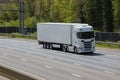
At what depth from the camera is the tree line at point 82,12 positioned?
3812 inches

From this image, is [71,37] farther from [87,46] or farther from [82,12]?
[82,12]

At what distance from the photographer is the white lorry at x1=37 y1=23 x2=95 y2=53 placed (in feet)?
138

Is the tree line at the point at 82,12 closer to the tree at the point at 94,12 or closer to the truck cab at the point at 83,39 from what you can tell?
the tree at the point at 94,12

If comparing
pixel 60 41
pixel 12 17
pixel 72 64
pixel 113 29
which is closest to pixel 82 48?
pixel 60 41

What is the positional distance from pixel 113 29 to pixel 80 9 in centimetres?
1458

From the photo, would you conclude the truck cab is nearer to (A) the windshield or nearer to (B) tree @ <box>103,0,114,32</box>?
(A) the windshield

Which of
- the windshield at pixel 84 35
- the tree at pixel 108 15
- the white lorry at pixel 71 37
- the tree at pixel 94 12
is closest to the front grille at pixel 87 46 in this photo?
the white lorry at pixel 71 37

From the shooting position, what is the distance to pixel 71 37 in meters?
43.6

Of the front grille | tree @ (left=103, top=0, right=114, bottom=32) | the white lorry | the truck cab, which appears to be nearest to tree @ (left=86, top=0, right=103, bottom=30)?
tree @ (left=103, top=0, right=114, bottom=32)

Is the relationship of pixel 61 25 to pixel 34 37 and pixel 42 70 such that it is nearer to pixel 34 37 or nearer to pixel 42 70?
pixel 42 70

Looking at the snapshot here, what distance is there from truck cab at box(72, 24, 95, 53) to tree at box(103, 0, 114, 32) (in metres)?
53.6

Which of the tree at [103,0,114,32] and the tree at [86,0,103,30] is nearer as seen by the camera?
the tree at [103,0,114,32]

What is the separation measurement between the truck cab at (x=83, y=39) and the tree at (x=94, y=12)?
6060 cm

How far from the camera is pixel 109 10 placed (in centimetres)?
9900
